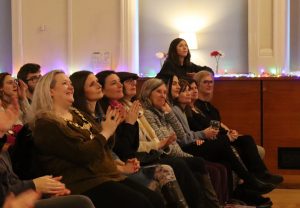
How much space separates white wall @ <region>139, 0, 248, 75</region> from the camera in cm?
784

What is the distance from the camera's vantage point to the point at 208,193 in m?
4.23

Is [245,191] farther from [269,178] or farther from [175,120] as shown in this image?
[175,120]

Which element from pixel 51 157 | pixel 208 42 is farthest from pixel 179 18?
pixel 51 157

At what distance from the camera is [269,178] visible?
491 cm

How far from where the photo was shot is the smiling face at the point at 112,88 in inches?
157

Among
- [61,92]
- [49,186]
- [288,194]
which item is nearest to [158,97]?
[61,92]

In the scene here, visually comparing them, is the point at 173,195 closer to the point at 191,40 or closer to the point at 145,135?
the point at 145,135

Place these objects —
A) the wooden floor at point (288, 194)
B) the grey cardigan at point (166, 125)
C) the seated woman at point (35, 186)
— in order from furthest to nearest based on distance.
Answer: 1. the wooden floor at point (288, 194)
2. the grey cardigan at point (166, 125)
3. the seated woman at point (35, 186)

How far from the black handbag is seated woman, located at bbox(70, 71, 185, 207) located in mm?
115

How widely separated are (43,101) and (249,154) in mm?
2467

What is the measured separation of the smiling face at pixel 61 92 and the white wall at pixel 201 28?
15.8 feet

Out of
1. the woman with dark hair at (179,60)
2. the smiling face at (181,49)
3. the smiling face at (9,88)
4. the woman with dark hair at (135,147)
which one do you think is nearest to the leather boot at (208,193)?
the woman with dark hair at (135,147)

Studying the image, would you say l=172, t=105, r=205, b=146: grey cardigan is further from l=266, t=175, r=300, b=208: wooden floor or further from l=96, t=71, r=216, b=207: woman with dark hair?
l=266, t=175, r=300, b=208: wooden floor

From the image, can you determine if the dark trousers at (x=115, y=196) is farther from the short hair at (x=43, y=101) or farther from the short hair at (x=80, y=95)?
the short hair at (x=80, y=95)
